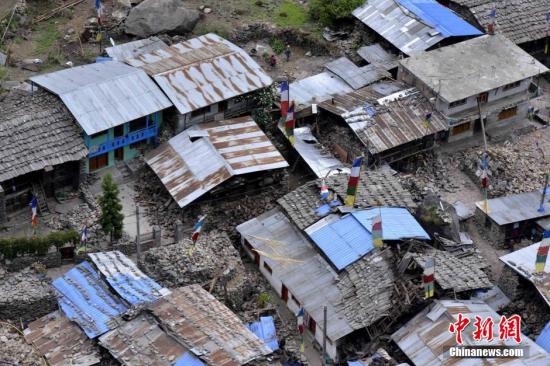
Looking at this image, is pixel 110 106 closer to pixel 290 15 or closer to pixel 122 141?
pixel 122 141

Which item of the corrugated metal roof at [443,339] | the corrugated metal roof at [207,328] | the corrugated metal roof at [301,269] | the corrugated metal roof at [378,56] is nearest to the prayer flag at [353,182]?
the corrugated metal roof at [301,269]

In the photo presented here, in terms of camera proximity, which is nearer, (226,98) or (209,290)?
(209,290)

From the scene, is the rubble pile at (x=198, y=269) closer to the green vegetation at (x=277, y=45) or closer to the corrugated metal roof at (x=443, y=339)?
the corrugated metal roof at (x=443, y=339)

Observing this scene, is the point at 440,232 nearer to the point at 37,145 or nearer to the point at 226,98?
the point at 226,98

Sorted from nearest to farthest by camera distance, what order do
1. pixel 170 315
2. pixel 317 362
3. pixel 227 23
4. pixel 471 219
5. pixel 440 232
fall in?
pixel 170 315, pixel 317 362, pixel 440 232, pixel 471 219, pixel 227 23

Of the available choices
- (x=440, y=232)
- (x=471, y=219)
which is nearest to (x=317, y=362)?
(x=440, y=232)

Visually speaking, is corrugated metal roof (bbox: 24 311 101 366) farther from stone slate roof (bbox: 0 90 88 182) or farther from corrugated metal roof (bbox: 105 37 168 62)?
corrugated metal roof (bbox: 105 37 168 62)

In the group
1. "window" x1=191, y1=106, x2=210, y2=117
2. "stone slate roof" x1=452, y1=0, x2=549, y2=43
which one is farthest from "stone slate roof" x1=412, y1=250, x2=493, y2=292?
"stone slate roof" x1=452, y1=0, x2=549, y2=43
